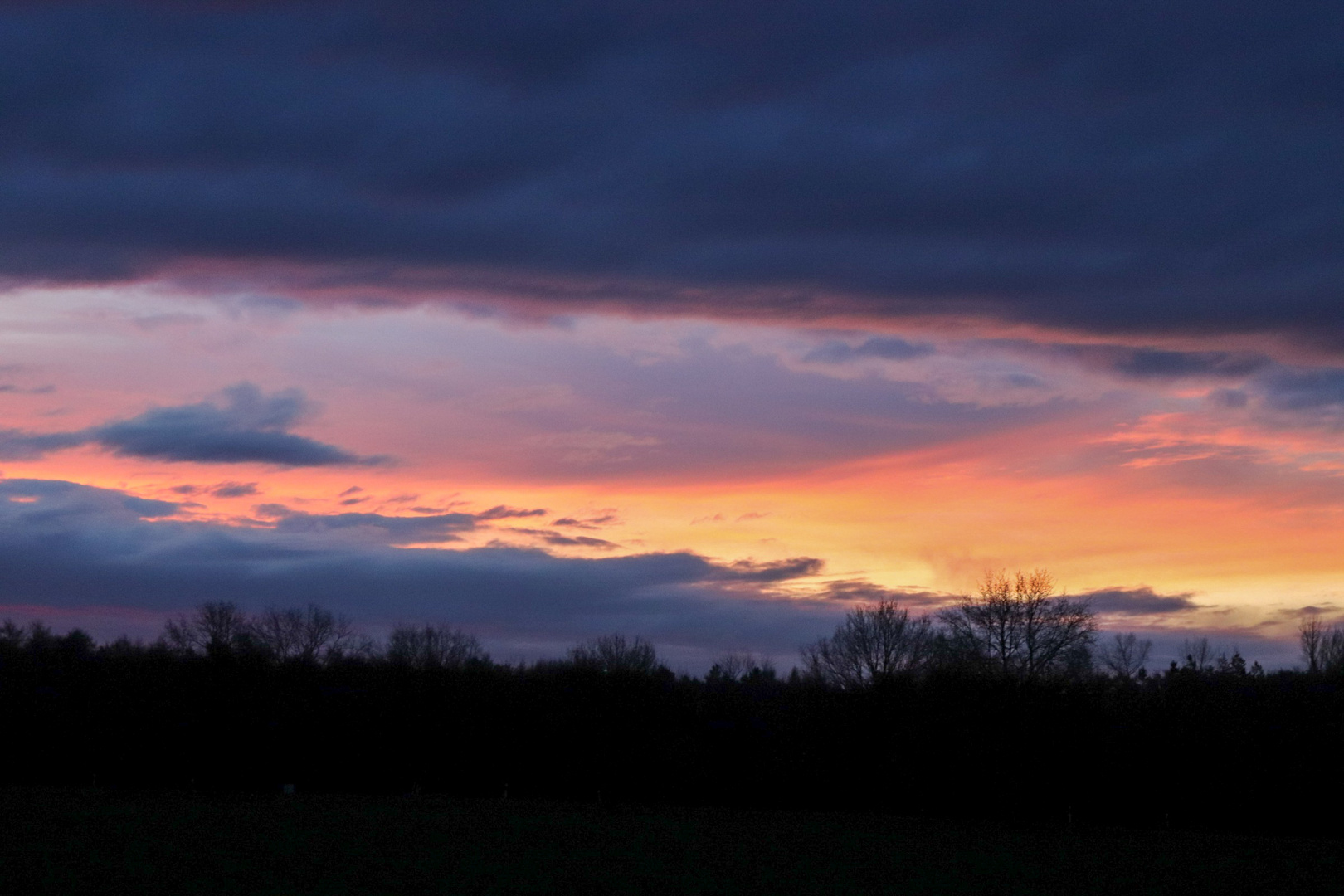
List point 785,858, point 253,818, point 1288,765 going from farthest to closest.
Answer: point 1288,765 < point 253,818 < point 785,858

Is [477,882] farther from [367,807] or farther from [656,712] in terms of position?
[656,712]

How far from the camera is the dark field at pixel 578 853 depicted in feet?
57.1

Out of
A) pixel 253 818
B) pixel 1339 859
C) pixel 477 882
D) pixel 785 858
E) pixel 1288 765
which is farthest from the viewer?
pixel 1288 765

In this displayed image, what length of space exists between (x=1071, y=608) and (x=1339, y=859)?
3602 cm

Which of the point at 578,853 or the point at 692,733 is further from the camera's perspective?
the point at 692,733

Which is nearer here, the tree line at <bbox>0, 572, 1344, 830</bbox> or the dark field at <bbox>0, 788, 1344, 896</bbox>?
the dark field at <bbox>0, 788, 1344, 896</bbox>

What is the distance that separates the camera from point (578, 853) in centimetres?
2102

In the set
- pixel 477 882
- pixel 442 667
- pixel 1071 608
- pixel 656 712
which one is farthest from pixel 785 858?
pixel 1071 608

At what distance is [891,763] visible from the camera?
3262 cm

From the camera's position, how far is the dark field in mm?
17391

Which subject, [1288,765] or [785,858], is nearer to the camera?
[785,858]

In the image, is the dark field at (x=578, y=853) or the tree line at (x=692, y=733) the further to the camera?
the tree line at (x=692, y=733)

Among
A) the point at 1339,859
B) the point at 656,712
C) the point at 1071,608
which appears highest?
the point at 1071,608

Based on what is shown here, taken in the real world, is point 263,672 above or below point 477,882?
above
